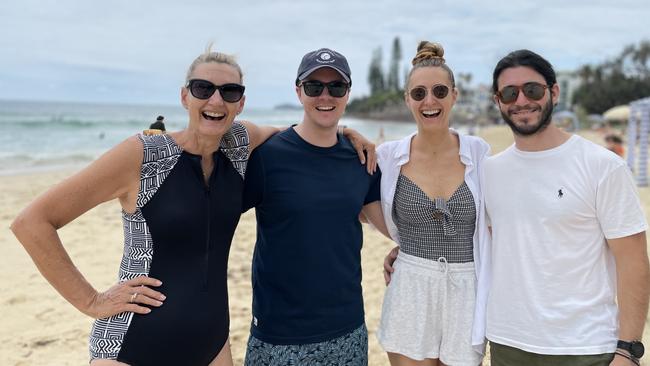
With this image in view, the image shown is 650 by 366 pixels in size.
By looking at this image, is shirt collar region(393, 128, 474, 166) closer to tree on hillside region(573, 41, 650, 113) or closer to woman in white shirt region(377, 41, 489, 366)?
woman in white shirt region(377, 41, 489, 366)

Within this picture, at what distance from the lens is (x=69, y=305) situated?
5609 millimetres

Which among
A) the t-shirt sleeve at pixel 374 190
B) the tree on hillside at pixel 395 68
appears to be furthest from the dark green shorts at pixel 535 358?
the tree on hillside at pixel 395 68

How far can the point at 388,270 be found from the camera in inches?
113

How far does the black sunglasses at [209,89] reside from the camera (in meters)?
2.31

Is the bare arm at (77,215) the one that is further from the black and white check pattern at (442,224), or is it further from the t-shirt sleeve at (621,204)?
the t-shirt sleeve at (621,204)

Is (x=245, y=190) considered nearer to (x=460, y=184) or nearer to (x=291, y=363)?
(x=291, y=363)

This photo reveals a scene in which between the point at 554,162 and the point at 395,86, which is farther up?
the point at 395,86

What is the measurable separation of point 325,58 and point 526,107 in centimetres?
111

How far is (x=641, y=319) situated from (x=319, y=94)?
1.94 meters

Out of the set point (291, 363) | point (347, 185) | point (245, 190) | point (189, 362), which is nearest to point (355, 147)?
point (347, 185)

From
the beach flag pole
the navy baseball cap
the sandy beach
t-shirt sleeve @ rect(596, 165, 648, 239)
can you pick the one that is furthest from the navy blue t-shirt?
the beach flag pole

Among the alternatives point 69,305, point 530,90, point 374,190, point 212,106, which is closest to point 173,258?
point 212,106

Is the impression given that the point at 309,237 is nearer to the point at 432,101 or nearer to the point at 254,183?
the point at 254,183

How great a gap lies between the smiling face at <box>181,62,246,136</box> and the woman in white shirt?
42.0 inches
